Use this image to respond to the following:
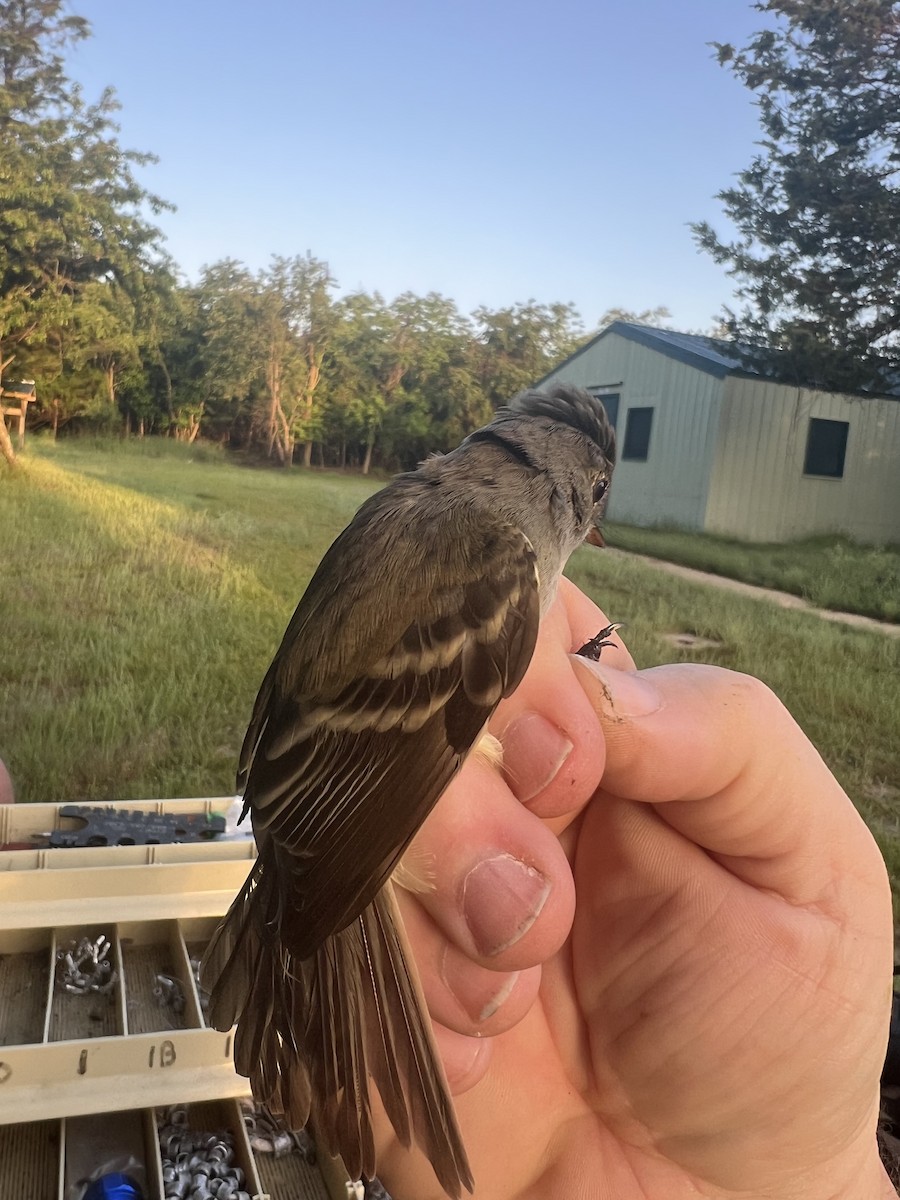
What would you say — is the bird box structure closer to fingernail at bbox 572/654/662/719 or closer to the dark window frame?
the dark window frame

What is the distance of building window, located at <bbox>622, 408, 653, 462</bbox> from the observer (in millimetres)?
1905

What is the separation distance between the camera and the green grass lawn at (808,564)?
1885mm

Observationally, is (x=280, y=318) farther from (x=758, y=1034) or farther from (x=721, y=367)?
(x=758, y=1034)

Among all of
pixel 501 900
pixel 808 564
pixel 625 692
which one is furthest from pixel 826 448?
pixel 501 900

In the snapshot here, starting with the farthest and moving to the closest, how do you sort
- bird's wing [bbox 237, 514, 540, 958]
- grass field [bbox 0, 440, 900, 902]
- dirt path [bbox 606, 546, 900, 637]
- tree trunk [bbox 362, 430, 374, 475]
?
dirt path [bbox 606, 546, 900, 637], tree trunk [bbox 362, 430, 374, 475], grass field [bbox 0, 440, 900, 902], bird's wing [bbox 237, 514, 540, 958]

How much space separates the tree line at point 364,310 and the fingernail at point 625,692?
3.00 feet

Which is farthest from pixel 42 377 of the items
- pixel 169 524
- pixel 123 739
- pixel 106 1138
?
pixel 106 1138

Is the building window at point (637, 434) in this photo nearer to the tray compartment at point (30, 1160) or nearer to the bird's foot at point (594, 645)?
the bird's foot at point (594, 645)

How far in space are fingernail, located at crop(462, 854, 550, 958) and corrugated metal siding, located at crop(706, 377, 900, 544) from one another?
134 centimetres

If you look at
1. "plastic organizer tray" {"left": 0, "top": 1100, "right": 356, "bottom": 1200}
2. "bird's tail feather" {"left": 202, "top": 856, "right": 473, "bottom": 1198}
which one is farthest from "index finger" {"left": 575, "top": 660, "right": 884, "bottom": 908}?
"plastic organizer tray" {"left": 0, "top": 1100, "right": 356, "bottom": 1200}

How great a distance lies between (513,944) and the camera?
0.80 m

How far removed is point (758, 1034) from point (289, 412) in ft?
4.64

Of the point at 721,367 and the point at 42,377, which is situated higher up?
the point at 721,367

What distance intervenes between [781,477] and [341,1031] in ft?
5.18
